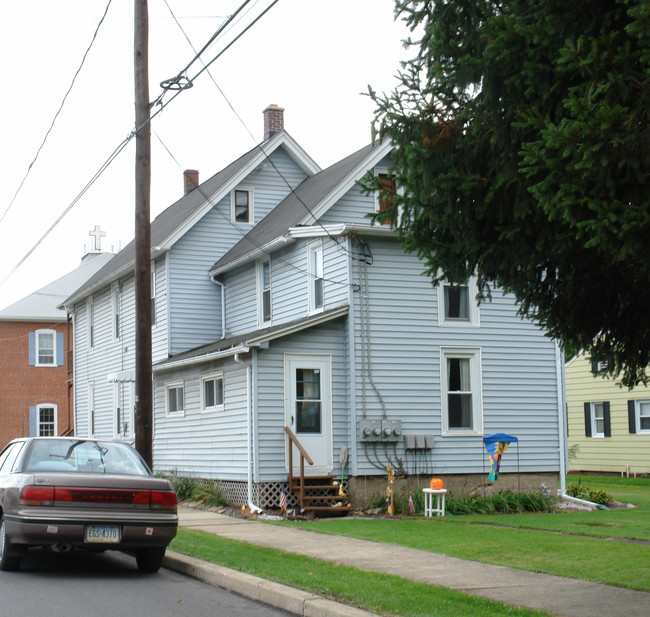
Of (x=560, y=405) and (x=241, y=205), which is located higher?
(x=241, y=205)

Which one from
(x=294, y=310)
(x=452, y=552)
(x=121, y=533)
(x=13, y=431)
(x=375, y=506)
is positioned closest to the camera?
(x=121, y=533)

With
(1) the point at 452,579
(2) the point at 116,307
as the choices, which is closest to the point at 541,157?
(1) the point at 452,579

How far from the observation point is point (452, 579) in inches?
376

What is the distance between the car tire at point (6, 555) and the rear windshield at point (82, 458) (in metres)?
0.72

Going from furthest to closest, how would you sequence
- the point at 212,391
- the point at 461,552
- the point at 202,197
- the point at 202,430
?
the point at 202,197 < the point at 202,430 < the point at 212,391 < the point at 461,552

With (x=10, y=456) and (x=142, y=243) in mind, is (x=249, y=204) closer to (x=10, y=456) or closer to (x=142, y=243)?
(x=142, y=243)

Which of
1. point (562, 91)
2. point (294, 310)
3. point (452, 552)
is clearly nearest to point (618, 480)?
point (294, 310)

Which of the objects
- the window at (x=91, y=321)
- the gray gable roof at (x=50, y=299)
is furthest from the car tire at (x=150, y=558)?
the gray gable roof at (x=50, y=299)

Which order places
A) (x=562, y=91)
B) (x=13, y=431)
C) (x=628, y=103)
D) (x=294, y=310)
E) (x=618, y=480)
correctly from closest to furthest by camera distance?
(x=628, y=103) < (x=562, y=91) < (x=294, y=310) < (x=618, y=480) < (x=13, y=431)

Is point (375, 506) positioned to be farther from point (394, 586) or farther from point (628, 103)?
point (628, 103)

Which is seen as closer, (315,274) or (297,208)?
(315,274)

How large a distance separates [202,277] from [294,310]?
16.3 feet

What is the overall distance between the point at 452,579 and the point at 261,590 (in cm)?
208

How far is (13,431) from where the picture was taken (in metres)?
42.7
